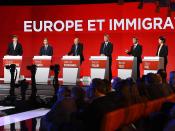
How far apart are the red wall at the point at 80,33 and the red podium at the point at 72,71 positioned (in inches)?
125

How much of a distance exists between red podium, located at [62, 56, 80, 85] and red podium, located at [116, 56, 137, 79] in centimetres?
132

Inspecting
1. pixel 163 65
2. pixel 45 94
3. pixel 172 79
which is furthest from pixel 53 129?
pixel 163 65

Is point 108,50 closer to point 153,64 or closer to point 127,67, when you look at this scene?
point 127,67

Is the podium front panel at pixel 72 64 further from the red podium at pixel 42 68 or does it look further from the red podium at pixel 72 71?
the red podium at pixel 42 68

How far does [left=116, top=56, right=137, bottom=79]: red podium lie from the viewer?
14.1 metres

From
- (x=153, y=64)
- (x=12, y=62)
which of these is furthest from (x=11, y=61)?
(x=153, y=64)

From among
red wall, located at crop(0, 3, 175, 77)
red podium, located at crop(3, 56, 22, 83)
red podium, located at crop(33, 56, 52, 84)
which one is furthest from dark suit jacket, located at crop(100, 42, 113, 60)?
red podium, located at crop(3, 56, 22, 83)

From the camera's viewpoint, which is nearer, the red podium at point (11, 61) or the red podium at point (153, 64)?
the red podium at point (153, 64)

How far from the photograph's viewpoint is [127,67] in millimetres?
14078

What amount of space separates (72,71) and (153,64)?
8.22 ft

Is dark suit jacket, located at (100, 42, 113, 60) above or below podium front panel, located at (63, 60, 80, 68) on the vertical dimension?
above

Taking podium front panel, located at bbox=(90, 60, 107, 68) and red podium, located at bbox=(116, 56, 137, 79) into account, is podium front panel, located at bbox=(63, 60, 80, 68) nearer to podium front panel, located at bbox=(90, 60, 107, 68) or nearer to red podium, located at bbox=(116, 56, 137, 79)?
podium front panel, located at bbox=(90, 60, 107, 68)

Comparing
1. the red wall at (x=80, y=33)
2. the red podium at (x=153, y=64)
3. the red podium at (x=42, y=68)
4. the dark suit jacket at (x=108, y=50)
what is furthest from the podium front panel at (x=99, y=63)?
the red wall at (x=80, y=33)

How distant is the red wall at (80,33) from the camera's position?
1784 centimetres
